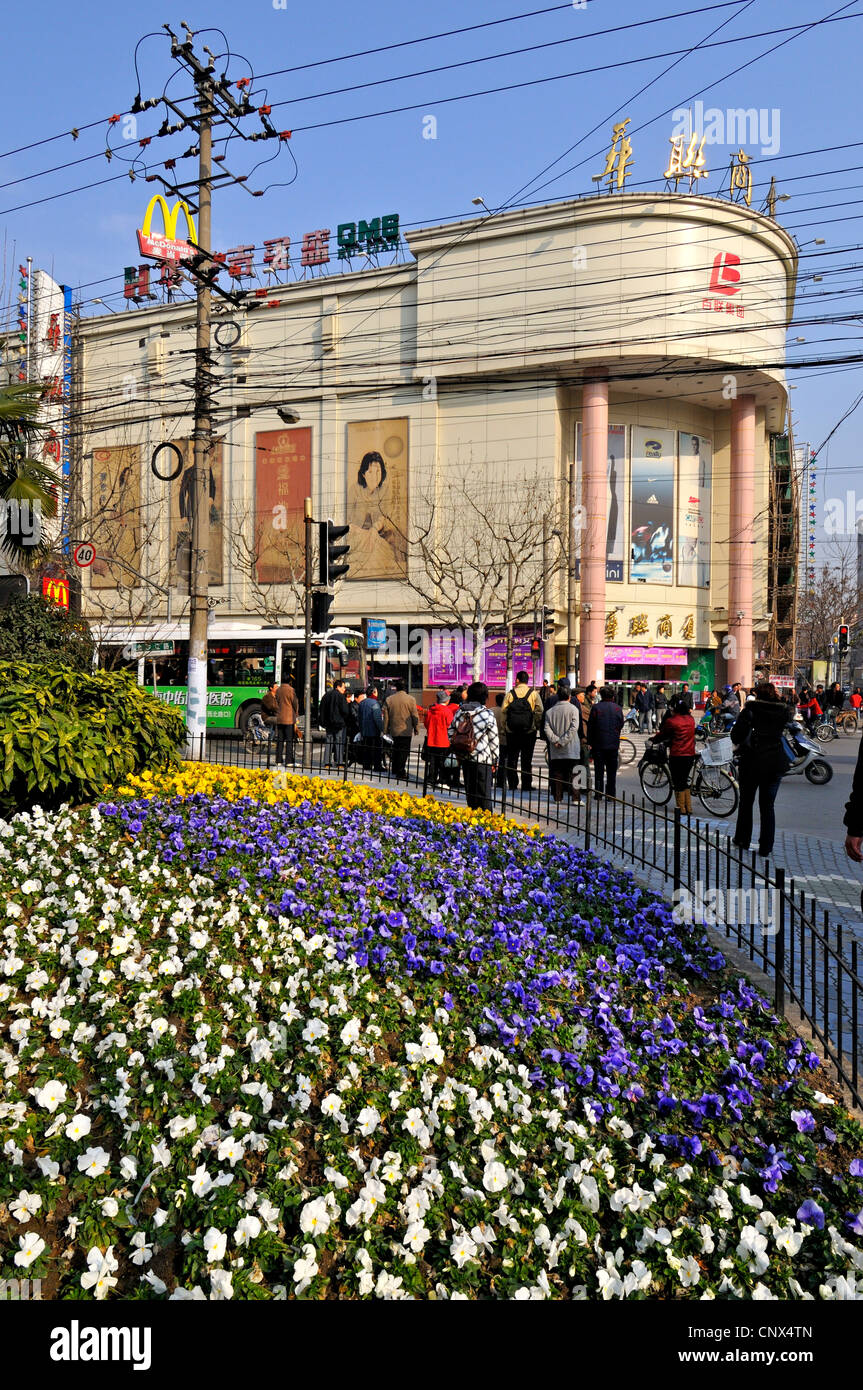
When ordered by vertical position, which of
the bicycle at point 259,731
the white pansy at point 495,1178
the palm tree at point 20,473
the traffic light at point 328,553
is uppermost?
the palm tree at point 20,473

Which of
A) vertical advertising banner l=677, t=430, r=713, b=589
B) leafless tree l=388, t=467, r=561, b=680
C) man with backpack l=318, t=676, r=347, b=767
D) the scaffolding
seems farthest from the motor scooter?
the scaffolding

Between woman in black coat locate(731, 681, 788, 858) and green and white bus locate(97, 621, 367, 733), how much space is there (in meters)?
15.4

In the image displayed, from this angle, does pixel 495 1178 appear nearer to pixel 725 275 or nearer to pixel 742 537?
pixel 725 275

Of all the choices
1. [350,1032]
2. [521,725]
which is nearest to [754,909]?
[350,1032]

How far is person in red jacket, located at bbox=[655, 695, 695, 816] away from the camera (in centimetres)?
1227

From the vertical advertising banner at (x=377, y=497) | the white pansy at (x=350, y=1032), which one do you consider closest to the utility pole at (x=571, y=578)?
the vertical advertising banner at (x=377, y=497)

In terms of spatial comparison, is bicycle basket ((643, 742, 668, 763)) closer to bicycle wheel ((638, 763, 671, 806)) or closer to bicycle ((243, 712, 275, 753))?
bicycle wheel ((638, 763, 671, 806))

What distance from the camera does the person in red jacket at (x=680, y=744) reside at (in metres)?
12.3

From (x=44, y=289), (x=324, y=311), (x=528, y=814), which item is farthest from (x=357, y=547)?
(x=528, y=814)

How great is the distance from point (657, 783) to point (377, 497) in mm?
29985

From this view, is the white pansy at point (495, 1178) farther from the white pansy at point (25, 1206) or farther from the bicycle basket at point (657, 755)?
the bicycle basket at point (657, 755)

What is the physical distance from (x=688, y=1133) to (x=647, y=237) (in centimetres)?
3886

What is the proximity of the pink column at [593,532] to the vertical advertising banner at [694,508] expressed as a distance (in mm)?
5379
